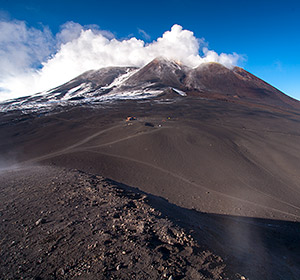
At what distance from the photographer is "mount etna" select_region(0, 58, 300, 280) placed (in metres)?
3.53

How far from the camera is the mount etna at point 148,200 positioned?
3.53 metres

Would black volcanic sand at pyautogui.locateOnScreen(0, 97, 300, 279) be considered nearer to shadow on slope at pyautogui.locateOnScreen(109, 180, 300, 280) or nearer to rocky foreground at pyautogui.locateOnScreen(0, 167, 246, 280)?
shadow on slope at pyautogui.locateOnScreen(109, 180, 300, 280)

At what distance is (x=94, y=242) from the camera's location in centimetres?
386

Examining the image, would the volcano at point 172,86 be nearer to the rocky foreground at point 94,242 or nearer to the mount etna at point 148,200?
the mount etna at point 148,200

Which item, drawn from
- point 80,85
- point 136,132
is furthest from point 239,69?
point 136,132

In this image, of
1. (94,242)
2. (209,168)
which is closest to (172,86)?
(209,168)

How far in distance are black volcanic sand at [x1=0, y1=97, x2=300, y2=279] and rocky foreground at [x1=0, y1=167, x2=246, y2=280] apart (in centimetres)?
80

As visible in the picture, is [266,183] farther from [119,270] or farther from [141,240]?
[119,270]

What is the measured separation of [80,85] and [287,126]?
7101 centimetres

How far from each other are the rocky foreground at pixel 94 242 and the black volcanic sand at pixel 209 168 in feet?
2.61

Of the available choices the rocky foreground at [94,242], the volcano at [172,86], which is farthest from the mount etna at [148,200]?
the volcano at [172,86]

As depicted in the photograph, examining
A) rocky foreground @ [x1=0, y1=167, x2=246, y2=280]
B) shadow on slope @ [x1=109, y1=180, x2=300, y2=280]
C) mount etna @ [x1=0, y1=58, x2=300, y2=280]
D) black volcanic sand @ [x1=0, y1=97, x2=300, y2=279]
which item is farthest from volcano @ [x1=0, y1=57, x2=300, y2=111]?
rocky foreground @ [x1=0, y1=167, x2=246, y2=280]

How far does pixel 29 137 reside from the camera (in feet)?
76.9

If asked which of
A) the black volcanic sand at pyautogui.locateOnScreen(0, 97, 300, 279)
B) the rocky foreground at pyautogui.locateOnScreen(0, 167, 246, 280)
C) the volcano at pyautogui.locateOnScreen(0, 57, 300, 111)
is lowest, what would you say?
the black volcanic sand at pyautogui.locateOnScreen(0, 97, 300, 279)
